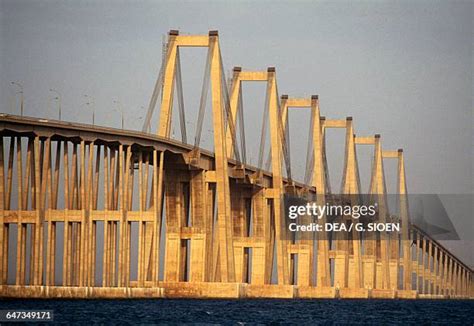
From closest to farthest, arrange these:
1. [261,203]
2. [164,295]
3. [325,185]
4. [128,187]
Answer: [128,187] < [164,295] < [261,203] < [325,185]

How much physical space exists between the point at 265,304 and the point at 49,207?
23.2 m

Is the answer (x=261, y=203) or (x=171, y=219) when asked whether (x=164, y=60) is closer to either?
(x=171, y=219)

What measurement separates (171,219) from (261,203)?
17928 millimetres

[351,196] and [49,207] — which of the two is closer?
[49,207]

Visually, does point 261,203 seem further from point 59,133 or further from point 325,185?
point 59,133

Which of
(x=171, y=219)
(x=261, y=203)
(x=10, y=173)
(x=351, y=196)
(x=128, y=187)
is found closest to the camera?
(x=10, y=173)

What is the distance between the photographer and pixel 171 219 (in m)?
118

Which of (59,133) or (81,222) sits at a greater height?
(59,133)

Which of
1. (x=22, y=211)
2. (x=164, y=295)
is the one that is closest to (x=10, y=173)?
(x=22, y=211)

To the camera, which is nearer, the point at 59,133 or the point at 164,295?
the point at 59,133

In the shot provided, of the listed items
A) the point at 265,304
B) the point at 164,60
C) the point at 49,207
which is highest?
the point at 164,60

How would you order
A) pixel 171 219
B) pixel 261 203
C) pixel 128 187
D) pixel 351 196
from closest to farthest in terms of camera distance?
1. pixel 128 187
2. pixel 171 219
3. pixel 261 203
4. pixel 351 196

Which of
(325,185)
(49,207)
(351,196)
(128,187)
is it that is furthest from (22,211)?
(351,196)

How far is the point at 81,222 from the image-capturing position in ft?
312
